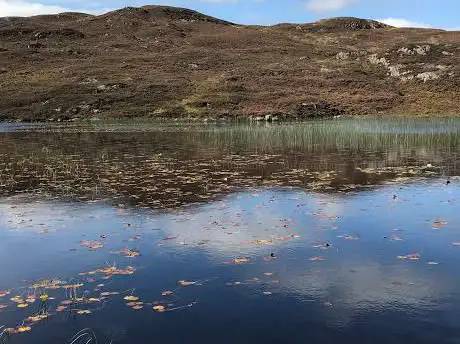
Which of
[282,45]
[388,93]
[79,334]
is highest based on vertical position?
[282,45]

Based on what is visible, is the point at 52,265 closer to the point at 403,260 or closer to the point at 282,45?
the point at 403,260

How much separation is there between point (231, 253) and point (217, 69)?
3963 inches

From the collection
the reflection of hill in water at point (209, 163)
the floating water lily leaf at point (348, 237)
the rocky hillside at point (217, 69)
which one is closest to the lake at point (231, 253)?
the floating water lily leaf at point (348, 237)

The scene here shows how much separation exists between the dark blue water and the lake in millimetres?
42

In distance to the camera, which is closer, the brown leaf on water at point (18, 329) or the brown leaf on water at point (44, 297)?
the brown leaf on water at point (18, 329)

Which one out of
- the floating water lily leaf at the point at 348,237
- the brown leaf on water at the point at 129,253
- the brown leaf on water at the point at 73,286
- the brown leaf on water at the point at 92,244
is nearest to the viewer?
the brown leaf on water at the point at 73,286

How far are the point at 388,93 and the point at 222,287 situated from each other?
3388 inches

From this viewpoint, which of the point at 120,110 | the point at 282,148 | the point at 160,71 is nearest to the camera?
the point at 282,148

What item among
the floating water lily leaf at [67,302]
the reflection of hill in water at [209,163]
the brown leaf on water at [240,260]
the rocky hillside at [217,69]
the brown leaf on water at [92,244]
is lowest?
the floating water lily leaf at [67,302]

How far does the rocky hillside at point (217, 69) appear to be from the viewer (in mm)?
87750

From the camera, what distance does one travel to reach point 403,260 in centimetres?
1277

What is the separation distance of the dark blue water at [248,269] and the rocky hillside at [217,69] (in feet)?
212

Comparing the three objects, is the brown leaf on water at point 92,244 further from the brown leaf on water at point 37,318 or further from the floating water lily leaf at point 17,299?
the brown leaf on water at point 37,318

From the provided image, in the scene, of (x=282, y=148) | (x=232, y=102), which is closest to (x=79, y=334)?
(x=282, y=148)
